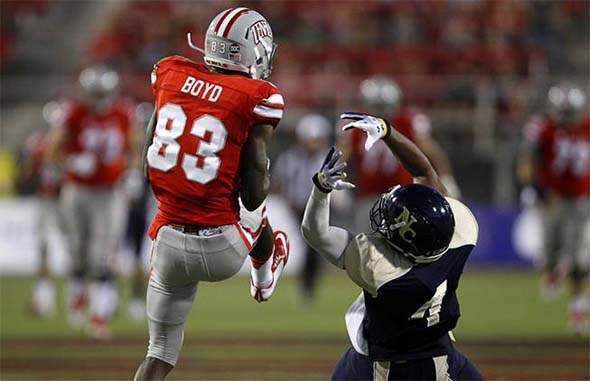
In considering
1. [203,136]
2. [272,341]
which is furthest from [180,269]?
[272,341]

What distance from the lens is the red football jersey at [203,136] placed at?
512 centimetres

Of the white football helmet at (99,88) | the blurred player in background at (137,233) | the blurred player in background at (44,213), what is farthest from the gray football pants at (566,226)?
the blurred player in background at (44,213)

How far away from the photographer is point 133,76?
1834 centimetres

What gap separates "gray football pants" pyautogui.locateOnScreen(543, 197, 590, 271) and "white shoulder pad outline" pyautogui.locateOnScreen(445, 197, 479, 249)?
6322 millimetres

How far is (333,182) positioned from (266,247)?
1174mm

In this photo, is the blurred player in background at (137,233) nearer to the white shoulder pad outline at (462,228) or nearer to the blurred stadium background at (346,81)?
the blurred stadium background at (346,81)

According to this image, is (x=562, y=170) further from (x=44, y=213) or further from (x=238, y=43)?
(x=238, y=43)

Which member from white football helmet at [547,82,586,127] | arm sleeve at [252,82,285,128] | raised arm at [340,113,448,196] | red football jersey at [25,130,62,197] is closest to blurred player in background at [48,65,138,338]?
red football jersey at [25,130,62,197]

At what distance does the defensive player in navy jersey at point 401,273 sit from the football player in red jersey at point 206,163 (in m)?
0.61

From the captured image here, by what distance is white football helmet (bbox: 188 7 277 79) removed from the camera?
17.2 ft

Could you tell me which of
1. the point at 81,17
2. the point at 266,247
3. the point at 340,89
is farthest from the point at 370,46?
the point at 266,247

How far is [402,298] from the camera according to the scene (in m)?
4.52

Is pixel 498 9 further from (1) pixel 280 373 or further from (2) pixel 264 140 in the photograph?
(2) pixel 264 140

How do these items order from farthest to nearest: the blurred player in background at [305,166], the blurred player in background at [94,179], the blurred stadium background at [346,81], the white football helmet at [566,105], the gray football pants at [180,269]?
the blurred stadium background at [346,81], the blurred player in background at [305,166], the white football helmet at [566,105], the blurred player in background at [94,179], the gray football pants at [180,269]
